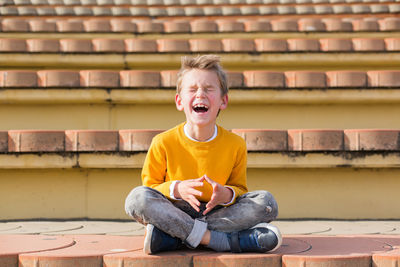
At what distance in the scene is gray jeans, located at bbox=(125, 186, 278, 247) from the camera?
1.62 m

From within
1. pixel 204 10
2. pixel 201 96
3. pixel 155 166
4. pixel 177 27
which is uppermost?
pixel 204 10

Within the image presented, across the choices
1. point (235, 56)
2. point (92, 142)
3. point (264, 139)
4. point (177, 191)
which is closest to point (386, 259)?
point (177, 191)

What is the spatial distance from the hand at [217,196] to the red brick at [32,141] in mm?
1136

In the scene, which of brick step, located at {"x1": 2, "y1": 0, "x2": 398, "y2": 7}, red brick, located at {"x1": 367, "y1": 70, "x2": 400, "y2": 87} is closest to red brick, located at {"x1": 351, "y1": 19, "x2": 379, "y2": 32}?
brick step, located at {"x1": 2, "y1": 0, "x2": 398, "y2": 7}

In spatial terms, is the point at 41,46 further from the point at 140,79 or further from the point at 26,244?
the point at 26,244

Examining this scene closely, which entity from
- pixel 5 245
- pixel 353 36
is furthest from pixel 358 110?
pixel 5 245

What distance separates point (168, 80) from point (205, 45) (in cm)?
80

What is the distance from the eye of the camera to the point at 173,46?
3.82 m

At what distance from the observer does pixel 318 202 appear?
2.65 meters

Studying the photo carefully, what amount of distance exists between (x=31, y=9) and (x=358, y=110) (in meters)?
3.74

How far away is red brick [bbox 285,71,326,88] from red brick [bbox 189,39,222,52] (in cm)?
83

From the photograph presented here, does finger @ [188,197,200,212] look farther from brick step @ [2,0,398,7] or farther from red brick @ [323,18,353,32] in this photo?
brick step @ [2,0,398,7]

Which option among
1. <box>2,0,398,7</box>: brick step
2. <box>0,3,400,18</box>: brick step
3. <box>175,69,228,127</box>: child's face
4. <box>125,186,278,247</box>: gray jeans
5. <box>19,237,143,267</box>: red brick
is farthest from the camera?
<box>2,0,398,7</box>: brick step

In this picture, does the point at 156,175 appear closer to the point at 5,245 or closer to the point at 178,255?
the point at 178,255
